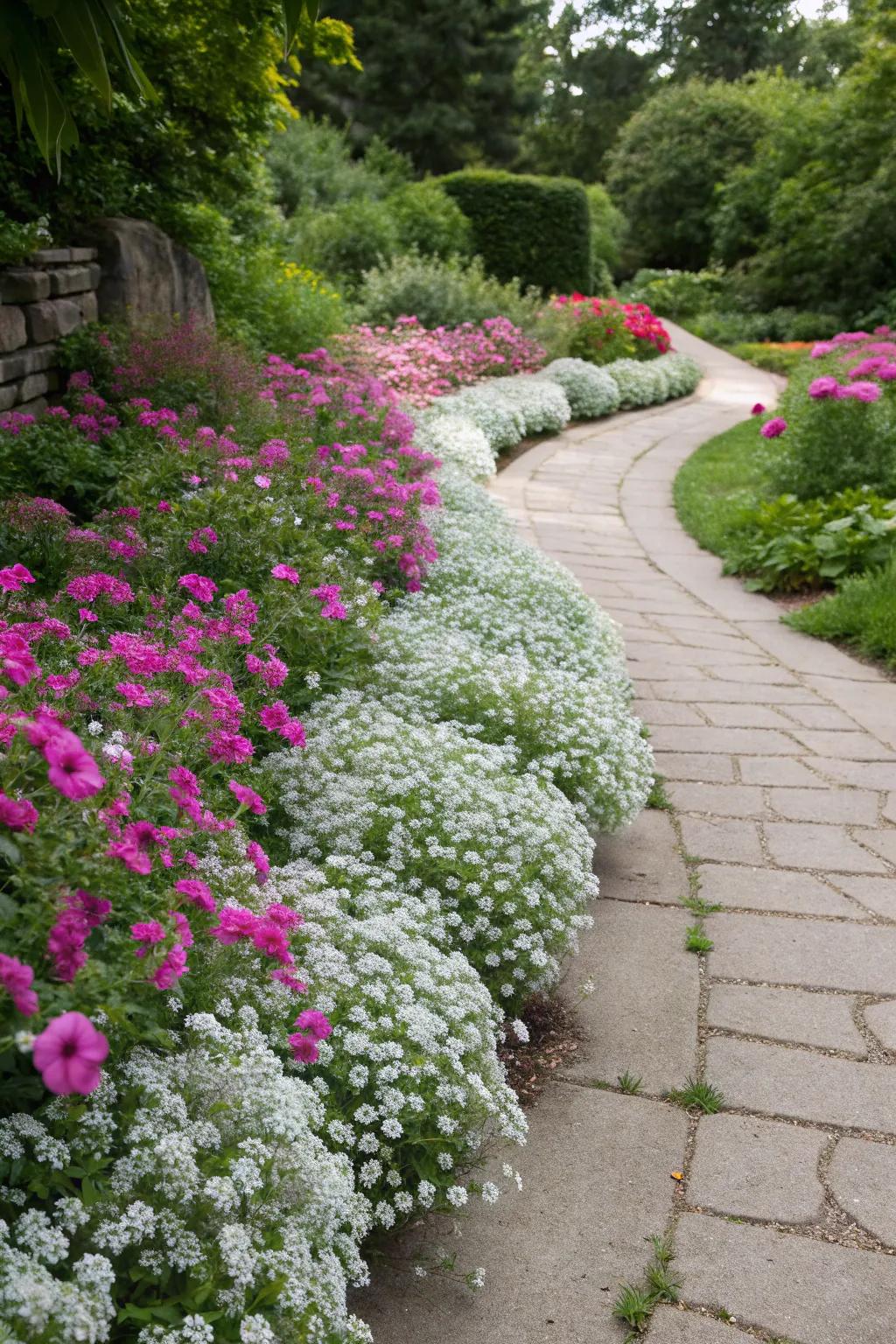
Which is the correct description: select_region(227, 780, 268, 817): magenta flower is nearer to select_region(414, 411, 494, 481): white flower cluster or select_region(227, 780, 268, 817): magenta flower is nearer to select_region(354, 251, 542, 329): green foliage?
select_region(414, 411, 494, 481): white flower cluster

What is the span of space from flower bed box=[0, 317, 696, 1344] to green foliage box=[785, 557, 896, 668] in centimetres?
157

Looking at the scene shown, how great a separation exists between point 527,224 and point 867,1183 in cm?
1766

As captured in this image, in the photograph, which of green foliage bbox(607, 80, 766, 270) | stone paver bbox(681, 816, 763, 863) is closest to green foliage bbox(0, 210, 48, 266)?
stone paver bbox(681, 816, 763, 863)

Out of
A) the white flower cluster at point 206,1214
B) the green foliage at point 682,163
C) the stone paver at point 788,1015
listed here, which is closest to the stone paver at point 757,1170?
the stone paver at point 788,1015

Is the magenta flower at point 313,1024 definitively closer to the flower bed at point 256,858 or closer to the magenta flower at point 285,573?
the flower bed at point 256,858

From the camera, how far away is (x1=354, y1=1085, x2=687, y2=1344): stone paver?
1971 mm

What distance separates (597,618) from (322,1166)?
337 cm

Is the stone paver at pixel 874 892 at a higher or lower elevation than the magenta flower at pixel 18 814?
lower

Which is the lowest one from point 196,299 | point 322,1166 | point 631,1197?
point 631,1197

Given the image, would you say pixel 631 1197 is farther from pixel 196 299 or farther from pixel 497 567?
pixel 196 299

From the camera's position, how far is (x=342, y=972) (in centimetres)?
221

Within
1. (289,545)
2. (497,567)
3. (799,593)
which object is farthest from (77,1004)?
(799,593)

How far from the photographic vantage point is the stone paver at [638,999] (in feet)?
8.80

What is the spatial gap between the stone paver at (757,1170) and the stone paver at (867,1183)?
0.13 feet
